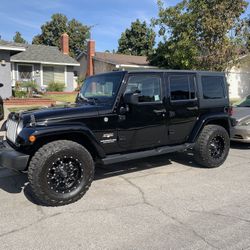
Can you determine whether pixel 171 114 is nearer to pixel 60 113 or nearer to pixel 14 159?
pixel 60 113

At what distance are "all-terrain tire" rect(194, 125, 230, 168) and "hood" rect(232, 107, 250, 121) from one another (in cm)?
Result: 197

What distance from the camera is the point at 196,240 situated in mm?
3523

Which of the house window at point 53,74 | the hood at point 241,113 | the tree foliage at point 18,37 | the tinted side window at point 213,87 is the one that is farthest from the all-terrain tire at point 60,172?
the tree foliage at point 18,37

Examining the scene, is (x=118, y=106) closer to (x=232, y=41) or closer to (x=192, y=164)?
(x=192, y=164)

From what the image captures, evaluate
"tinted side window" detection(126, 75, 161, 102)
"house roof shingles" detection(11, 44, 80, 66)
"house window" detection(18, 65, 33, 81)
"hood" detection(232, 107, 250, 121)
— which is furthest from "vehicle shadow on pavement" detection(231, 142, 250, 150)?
"house window" detection(18, 65, 33, 81)

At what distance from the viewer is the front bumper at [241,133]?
797cm

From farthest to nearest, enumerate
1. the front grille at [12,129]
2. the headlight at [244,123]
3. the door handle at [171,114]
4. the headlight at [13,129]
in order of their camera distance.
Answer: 1. the headlight at [244,123]
2. the door handle at [171,114]
3. the front grille at [12,129]
4. the headlight at [13,129]

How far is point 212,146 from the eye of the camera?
6398 millimetres

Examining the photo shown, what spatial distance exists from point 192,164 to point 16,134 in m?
3.66

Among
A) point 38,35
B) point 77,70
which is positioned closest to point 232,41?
point 77,70

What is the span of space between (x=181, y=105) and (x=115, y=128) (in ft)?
4.89

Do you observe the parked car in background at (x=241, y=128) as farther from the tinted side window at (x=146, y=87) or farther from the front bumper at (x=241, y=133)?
the tinted side window at (x=146, y=87)

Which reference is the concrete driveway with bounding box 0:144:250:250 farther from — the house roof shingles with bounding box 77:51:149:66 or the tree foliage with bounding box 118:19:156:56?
the tree foliage with bounding box 118:19:156:56

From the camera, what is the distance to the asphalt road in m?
3.51
